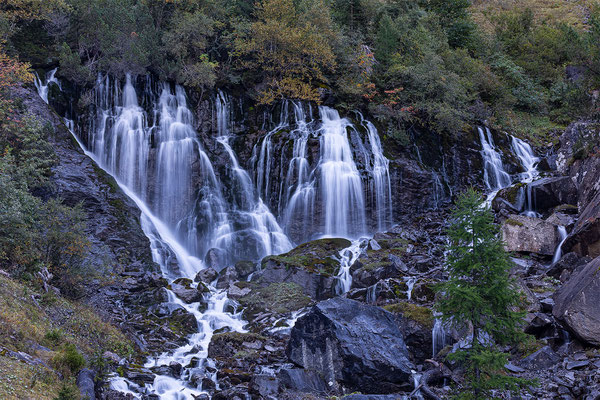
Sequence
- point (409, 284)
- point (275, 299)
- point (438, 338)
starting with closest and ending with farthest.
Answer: point (438, 338) → point (409, 284) → point (275, 299)

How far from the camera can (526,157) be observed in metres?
29.1

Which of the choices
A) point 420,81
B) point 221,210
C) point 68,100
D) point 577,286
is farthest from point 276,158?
point 577,286

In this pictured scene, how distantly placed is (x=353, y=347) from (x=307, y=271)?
6.99m

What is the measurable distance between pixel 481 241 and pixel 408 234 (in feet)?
43.5

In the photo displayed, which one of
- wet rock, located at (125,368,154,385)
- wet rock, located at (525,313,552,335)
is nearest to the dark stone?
wet rock, located at (525,313,552,335)

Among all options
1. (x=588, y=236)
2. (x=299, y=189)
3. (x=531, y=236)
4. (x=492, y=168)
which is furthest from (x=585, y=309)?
(x=492, y=168)

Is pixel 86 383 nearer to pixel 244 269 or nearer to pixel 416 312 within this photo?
pixel 416 312

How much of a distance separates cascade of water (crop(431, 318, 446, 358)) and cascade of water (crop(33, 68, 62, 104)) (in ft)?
78.0

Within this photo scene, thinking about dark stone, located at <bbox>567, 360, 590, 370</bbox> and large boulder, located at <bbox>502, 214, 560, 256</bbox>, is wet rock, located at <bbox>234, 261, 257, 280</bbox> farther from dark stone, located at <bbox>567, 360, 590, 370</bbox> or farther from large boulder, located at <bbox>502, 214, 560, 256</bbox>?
dark stone, located at <bbox>567, 360, 590, 370</bbox>

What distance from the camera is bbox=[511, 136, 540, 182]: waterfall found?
90.7 ft

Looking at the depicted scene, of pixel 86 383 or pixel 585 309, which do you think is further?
pixel 585 309

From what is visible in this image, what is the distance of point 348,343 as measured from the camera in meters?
11.7

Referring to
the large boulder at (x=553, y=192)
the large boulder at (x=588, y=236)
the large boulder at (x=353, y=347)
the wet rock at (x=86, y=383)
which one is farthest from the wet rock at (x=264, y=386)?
the large boulder at (x=553, y=192)

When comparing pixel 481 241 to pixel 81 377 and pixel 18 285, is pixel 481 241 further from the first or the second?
pixel 18 285
